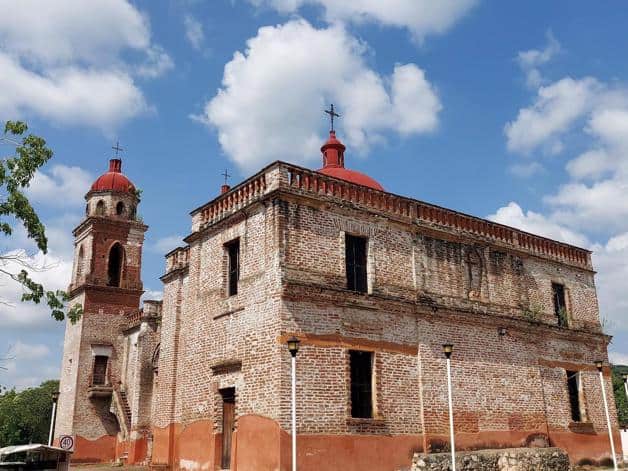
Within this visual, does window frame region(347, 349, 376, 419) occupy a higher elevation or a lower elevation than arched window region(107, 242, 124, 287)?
lower

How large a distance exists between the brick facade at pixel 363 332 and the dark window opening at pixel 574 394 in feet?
1.03

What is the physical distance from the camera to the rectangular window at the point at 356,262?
15.9 metres

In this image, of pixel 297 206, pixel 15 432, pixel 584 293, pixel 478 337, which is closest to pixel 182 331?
pixel 297 206

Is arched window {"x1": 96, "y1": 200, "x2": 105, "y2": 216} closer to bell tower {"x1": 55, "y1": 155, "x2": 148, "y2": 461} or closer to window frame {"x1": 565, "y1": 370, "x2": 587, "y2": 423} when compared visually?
bell tower {"x1": 55, "y1": 155, "x2": 148, "y2": 461}

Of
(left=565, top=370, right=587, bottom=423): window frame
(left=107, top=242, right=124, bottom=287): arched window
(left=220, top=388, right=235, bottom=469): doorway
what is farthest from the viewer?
(left=107, top=242, right=124, bottom=287): arched window

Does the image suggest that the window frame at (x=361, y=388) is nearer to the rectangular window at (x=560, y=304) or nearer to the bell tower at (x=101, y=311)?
the rectangular window at (x=560, y=304)

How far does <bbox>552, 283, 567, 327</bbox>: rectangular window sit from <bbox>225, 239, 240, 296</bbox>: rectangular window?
11.3 metres

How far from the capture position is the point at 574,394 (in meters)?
20.7

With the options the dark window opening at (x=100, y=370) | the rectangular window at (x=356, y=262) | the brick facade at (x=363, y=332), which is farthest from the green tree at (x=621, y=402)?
the rectangular window at (x=356, y=262)

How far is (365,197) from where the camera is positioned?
1667 cm

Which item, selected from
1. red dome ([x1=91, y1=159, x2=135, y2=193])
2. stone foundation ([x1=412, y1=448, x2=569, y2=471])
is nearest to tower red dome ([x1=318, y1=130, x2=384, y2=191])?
stone foundation ([x1=412, y1=448, x2=569, y2=471])

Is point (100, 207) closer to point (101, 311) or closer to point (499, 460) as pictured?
point (101, 311)

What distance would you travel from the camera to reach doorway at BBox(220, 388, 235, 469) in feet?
50.1

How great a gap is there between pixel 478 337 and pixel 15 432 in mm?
43666
